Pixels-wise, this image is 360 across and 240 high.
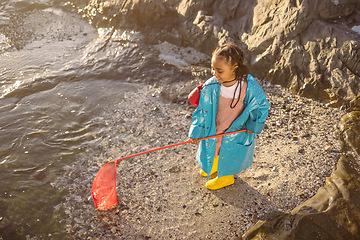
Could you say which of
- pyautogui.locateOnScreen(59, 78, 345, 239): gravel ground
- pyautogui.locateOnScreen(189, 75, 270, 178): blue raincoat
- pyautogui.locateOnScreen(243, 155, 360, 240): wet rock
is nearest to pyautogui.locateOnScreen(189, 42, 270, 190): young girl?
Result: pyautogui.locateOnScreen(189, 75, 270, 178): blue raincoat

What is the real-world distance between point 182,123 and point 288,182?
212cm

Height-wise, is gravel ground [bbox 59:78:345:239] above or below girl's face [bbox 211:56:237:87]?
below

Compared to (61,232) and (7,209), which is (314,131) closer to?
(61,232)

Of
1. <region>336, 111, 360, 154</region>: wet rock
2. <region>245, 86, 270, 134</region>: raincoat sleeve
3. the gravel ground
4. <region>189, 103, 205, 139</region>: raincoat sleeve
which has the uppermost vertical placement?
<region>245, 86, 270, 134</region>: raincoat sleeve

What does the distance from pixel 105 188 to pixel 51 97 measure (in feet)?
10.2

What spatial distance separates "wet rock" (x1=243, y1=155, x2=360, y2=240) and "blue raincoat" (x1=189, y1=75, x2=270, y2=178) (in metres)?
0.78

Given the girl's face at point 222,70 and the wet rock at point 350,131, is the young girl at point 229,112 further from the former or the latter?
the wet rock at point 350,131

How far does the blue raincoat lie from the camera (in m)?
3.16

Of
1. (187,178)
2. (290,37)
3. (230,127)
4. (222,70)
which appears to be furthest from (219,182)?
(290,37)

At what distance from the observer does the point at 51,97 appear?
5.80 m

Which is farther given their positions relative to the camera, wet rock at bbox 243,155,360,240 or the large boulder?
the large boulder

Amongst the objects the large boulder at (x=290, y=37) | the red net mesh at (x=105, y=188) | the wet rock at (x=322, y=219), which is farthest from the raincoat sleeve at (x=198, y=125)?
the large boulder at (x=290, y=37)

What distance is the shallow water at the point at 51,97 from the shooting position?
12.6ft

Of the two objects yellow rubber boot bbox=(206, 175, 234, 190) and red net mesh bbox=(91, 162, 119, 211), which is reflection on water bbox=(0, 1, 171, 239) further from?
yellow rubber boot bbox=(206, 175, 234, 190)
